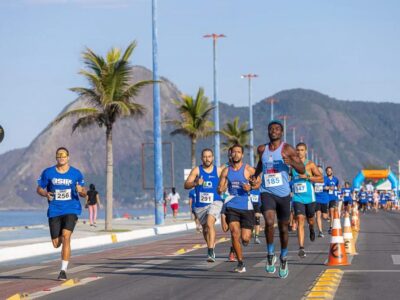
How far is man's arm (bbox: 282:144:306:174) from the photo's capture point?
15094mm

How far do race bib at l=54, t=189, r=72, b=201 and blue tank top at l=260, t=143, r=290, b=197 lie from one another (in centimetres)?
303

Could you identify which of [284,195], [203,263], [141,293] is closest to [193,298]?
[141,293]

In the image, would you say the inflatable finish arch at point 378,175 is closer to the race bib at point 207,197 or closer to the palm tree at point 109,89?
the palm tree at point 109,89

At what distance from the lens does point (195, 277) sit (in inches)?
619

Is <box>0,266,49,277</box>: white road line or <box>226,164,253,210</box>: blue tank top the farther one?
<box>0,266,49,277</box>: white road line

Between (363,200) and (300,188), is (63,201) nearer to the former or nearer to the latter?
(300,188)

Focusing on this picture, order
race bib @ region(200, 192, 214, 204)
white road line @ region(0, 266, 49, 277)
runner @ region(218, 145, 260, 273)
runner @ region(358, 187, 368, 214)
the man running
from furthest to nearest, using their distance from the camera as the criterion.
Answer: runner @ region(358, 187, 368, 214)
white road line @ region(0, 266, 49, 277)
race bib @ region(200, 192, 214, 204)
runner @ region(218, 145, 260, 273)
the man running

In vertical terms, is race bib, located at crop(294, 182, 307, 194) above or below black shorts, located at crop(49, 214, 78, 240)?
above

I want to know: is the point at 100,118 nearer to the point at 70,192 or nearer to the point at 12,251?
the point at 12,251

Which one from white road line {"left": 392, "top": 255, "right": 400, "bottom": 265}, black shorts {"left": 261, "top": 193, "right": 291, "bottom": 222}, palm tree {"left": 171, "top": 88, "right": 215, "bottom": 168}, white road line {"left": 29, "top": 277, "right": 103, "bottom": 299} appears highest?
palm tree {"left": 171, "top": 88, "right": 215, "bottom": 168}

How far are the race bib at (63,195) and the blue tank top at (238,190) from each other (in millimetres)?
2451

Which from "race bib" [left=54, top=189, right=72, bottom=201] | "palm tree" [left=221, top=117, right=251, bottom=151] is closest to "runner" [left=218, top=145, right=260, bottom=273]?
"race bib" [left=54, top=189, right=72, bottom=201]

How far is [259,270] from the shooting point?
16719 millimetres

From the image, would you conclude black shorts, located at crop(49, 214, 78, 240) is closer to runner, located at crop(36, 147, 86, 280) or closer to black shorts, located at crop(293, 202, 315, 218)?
runner, located at crop(36, 147, 86, 280)
